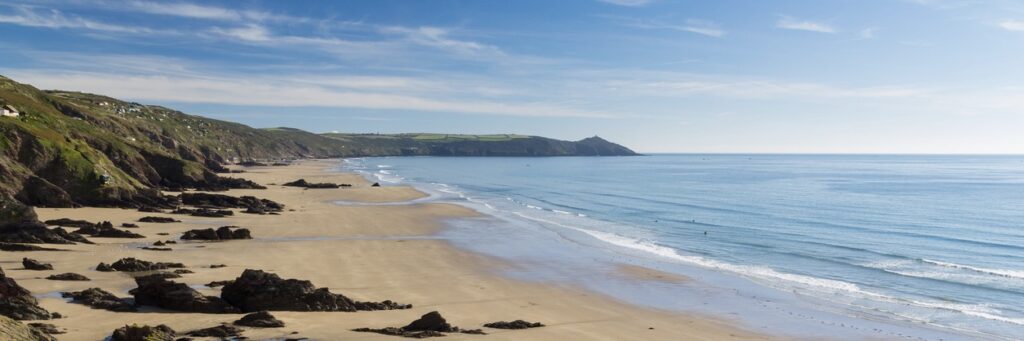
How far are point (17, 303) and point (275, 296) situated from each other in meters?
6.29

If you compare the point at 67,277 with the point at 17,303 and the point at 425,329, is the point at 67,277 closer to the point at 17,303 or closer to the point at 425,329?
the point at 17,303

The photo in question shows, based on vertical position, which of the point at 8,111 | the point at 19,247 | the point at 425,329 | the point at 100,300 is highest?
the point at 8,111

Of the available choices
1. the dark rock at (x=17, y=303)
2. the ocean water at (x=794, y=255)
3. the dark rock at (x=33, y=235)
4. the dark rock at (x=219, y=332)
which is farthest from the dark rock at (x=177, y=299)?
the dark rock at (x=33, y=235)

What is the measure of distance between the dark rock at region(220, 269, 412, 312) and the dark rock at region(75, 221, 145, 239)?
20.2 m

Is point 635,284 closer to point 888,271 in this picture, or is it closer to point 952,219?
point 888,271

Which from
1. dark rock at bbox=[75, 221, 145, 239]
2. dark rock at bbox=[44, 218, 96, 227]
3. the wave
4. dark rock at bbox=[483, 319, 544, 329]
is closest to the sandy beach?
dark rock at bbox=[483, 319, 544, 329]

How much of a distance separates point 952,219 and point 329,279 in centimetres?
5413

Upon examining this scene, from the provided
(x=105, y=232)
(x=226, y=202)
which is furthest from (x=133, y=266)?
(x=226, y=202)

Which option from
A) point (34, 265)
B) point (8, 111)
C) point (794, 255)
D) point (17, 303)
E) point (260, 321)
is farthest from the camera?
point (8, 111)

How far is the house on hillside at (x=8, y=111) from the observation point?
2326 inches

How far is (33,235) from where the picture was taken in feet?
110

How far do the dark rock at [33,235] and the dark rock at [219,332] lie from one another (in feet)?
65.6

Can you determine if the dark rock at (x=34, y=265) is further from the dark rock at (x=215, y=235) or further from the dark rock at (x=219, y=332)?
the dark rock at (x=219, y=332)

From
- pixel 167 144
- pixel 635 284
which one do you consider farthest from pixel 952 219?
pixel 167 144
